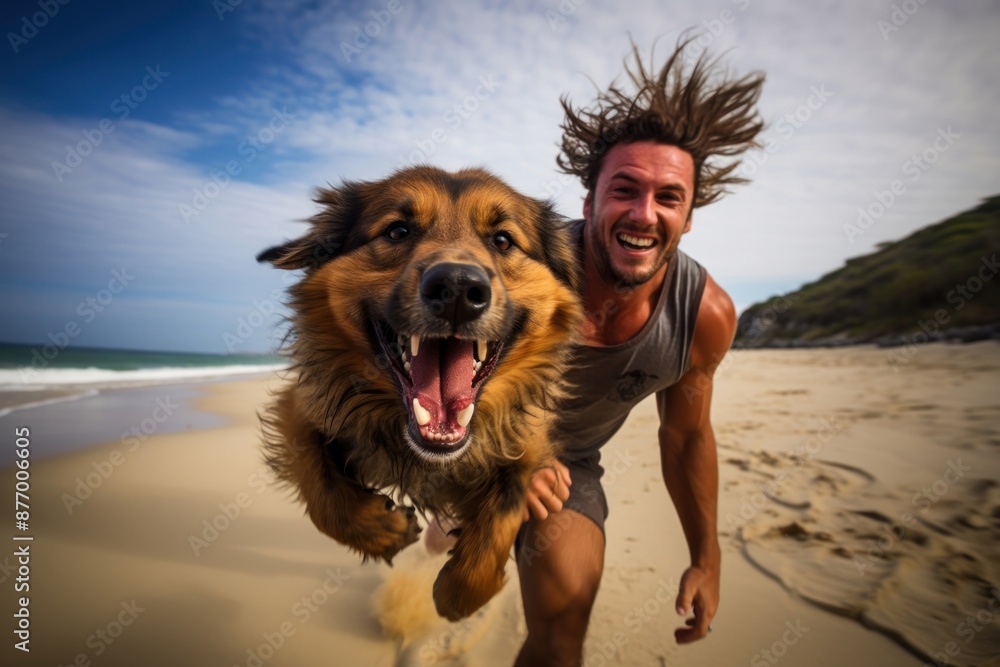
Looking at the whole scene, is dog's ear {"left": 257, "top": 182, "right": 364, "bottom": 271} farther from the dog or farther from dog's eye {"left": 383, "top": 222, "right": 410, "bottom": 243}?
dog's eye {"left": 383, "top": 222, "right": 410, "bottom": 243}

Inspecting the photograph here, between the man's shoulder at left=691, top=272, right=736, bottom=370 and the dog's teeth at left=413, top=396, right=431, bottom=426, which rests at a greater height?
the man's shoulder at left=691, top=272, right=736, bottom=370

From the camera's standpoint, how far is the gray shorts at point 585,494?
11.2ft

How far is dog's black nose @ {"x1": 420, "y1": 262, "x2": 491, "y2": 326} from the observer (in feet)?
6.86

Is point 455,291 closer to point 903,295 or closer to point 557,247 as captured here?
point 557,247

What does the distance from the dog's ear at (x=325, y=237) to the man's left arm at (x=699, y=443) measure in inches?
94.3

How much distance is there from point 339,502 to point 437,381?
771 mm

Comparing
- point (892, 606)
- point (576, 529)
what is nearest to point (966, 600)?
point (892, 606)

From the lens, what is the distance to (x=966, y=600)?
3.04 m

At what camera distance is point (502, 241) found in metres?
2.76

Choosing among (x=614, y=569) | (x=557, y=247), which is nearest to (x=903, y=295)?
→ (x=614, y=569)

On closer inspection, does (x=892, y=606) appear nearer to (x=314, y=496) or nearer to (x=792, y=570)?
(x=792, y=570)

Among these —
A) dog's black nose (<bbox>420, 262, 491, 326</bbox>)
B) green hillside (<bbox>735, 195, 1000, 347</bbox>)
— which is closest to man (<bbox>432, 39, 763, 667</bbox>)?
dog's black nose (<bbox>420, 262, 491, 326</bbox>)

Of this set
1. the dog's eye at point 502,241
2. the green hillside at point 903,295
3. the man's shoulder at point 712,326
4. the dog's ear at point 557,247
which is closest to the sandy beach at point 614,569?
the man's shoulder at point 712,326

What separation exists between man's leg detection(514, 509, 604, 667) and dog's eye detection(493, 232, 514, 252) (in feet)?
5.64
